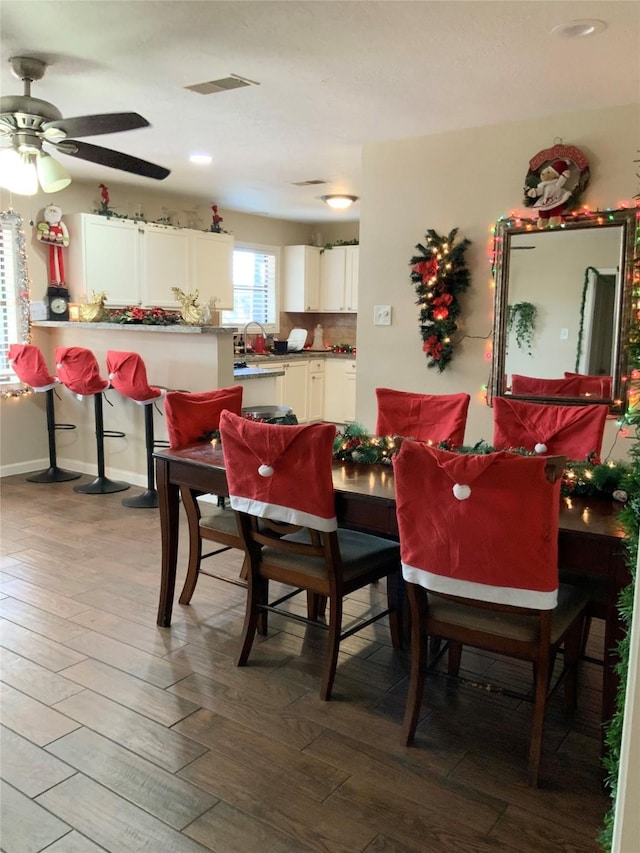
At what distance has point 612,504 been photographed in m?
2.22

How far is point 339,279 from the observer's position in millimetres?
8109

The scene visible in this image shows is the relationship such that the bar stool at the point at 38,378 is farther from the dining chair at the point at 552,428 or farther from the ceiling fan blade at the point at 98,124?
the dining chair at the point at 552,428

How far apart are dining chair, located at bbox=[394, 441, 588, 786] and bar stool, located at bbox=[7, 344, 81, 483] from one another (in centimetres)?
408

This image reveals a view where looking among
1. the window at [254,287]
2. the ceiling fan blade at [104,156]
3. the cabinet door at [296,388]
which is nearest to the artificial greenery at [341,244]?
the window at [254,287]

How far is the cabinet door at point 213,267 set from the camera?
6.61 metres

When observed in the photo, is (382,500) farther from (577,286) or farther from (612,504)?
(577,286)

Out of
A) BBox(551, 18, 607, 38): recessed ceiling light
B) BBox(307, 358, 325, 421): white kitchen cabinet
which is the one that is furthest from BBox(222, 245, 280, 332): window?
BBox(551, 18, 607, 38): recessed ceiling light

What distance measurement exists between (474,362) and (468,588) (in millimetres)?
2548

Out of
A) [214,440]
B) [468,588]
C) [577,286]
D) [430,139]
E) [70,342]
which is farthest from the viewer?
[70,342]

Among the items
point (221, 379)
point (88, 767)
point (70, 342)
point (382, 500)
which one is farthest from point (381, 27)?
point (70, 342)

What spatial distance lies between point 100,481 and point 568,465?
3.88 m

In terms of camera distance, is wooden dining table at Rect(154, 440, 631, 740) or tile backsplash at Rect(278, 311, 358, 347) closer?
wooden dining table at Rect(154, 440, 631, 740)

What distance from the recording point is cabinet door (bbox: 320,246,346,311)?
26.5 feet

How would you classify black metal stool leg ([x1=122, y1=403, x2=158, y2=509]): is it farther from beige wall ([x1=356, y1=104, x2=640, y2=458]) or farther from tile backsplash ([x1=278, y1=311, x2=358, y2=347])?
tile backsplash ([x1=278, y1=311, x2=358, y2=347])
